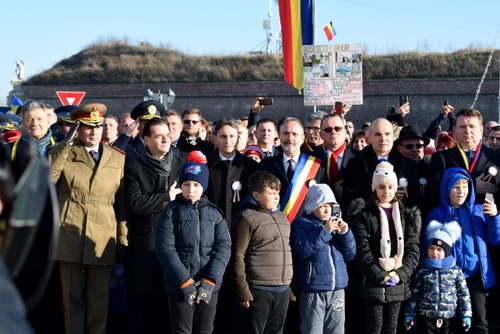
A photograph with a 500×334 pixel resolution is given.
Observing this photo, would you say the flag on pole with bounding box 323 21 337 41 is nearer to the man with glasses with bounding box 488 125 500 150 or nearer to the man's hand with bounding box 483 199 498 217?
the man with glasses with bounding box 488 125 500 150

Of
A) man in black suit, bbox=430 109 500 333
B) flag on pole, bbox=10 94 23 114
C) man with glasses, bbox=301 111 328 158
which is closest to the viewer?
man in black suit, bbox=430 109 500 333

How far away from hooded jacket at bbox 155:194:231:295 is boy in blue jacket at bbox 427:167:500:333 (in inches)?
85.4

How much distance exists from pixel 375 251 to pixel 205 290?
1704 mm

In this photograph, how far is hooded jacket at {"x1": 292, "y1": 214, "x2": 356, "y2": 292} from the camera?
6.76m

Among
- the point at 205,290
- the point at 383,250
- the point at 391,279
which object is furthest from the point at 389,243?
the point at 205,290

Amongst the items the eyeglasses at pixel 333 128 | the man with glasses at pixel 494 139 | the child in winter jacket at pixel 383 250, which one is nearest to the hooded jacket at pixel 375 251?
the child in winter jacket at pixel 383 250

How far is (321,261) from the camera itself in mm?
6809

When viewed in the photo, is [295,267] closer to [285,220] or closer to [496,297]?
[285,220]

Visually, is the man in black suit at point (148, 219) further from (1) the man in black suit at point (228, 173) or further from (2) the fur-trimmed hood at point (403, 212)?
(2) the fur-trimmed hood at point (403, 212)

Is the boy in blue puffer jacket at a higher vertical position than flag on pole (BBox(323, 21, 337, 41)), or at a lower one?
lower

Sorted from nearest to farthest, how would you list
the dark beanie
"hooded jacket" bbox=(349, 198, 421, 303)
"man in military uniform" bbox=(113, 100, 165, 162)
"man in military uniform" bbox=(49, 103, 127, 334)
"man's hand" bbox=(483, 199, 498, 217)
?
the dark beanie → "man in military uniform" bbox=(49, 103, 127, 334) → "hooded jacket" bbox=(349, 198, 421, 303) → "man's hand" bbox=(483, 199, 498, 217) → "man in military uniform" bbox=(113, 100, 165, 162)

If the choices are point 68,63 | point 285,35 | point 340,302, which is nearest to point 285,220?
point 340,302

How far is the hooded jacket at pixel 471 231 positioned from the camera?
7254 mm

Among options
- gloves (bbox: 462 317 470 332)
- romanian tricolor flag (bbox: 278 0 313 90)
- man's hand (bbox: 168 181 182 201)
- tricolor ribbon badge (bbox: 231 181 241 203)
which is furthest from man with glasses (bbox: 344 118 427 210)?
romanian tricolor flag (bbox: 278 0 313 90)
